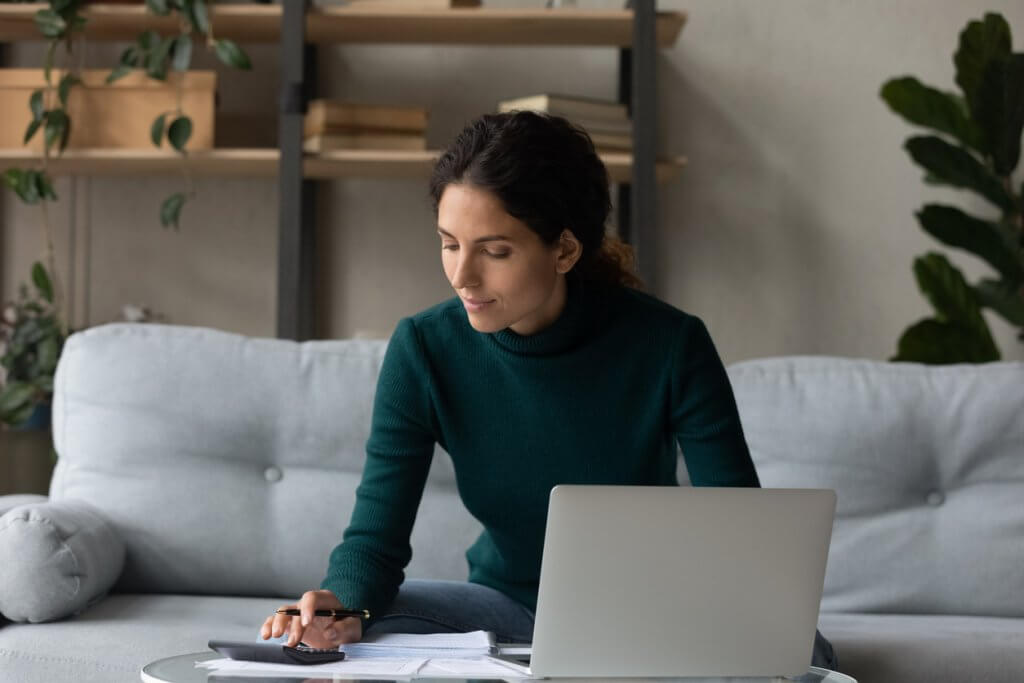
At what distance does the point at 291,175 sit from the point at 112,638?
1170 millimetres

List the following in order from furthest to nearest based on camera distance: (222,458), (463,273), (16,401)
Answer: (16,401) < (222,458) < (463,273)

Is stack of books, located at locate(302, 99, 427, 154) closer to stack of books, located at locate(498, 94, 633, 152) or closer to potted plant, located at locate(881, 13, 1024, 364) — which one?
stack of books, located at locate(498, 94, 633, 152)

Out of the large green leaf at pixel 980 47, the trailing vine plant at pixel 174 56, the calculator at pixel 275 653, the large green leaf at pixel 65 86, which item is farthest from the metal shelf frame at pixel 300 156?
the calculator at pixel 275 653

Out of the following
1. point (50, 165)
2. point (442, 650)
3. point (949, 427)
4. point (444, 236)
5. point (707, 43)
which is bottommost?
point (442, 650)

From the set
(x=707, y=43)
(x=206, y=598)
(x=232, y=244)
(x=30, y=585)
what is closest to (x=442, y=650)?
(x=30, y=585)

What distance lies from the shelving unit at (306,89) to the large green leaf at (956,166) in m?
0.52

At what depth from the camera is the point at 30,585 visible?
58.4 inches

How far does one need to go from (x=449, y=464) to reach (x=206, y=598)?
0.44 m

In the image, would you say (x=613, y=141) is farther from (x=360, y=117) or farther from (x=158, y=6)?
(x=158, y=6)

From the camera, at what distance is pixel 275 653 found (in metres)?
0.99

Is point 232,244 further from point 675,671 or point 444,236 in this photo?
point 675,671

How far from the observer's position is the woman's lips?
1.27 metres

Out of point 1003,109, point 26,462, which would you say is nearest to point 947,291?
point 1003,109

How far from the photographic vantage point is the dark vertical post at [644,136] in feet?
7.76
